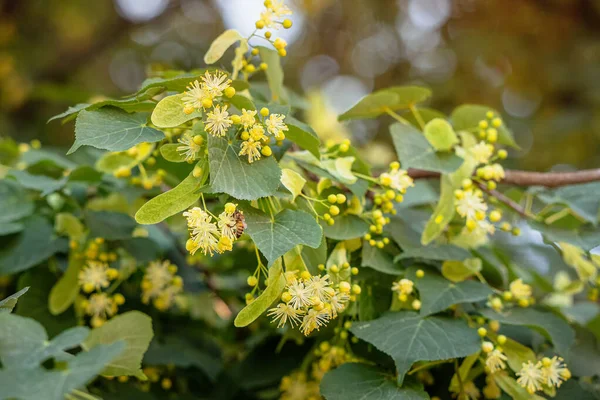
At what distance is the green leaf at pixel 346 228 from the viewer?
65 centimetres

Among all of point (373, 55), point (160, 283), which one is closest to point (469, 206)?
point (160, 283)

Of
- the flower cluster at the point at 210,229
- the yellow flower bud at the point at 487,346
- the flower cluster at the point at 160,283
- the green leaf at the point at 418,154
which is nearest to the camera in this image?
the flower cluster at the point at 210,229

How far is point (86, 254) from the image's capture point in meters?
0.80

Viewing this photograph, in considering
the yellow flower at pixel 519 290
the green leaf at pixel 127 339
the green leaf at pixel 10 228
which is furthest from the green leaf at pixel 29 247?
the yellow flower at pixel 519 290

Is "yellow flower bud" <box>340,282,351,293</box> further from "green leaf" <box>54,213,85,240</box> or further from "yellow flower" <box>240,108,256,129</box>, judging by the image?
"green leaf" <box>54,213,85,240</box>

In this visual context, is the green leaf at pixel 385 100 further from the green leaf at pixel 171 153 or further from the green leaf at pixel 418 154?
the green leaf at pixel 171 153

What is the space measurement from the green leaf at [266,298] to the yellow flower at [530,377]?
32 cm

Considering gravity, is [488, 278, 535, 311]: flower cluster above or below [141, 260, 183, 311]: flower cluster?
above

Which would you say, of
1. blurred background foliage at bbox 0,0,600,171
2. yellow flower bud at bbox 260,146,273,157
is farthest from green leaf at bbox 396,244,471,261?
blurred background foliage at bbox 0,0,600,171

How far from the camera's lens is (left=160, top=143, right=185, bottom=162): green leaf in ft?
1.92

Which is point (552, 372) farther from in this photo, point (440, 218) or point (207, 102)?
point (207, 102)

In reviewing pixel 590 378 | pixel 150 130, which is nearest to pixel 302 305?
pixel 150 130

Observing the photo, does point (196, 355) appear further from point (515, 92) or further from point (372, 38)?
point (372, 38)

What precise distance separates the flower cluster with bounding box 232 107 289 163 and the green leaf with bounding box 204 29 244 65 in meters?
0.12
